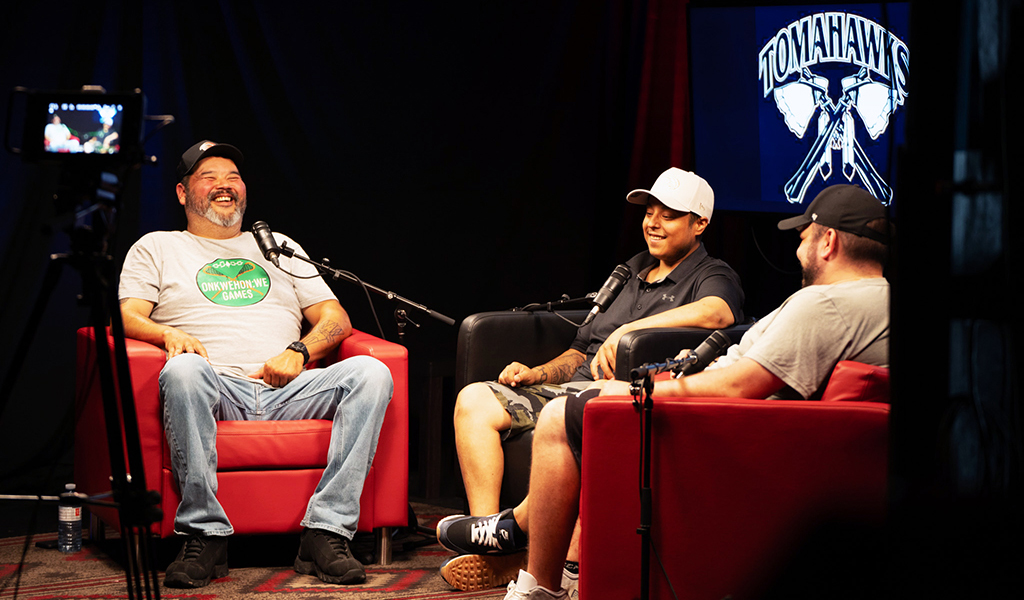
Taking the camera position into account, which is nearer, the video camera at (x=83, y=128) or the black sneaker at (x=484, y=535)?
the video camera at (x=83, y=128)

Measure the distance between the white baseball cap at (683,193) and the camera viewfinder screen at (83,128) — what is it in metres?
1.88

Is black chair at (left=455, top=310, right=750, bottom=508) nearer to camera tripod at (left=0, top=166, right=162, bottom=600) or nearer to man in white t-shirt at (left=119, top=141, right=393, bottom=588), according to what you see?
man in white t-shirt at (left=119, top=141, right=393, bottom=588)

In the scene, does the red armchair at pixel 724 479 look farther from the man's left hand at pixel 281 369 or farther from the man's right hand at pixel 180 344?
the man's right hand at pixel 180 344

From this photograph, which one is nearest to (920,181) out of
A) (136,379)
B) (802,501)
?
(802,501)

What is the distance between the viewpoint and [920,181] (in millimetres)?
1168

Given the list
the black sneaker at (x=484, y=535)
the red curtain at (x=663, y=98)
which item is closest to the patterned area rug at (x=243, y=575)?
the black sneaker at (x=484, y=535)

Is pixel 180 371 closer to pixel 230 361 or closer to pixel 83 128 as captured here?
pixel 230 361

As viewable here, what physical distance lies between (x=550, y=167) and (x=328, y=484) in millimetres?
2152

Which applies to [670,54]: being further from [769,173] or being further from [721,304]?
[721,304]

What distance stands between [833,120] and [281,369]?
2044 mm

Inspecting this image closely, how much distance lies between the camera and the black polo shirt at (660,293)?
10.1 feet

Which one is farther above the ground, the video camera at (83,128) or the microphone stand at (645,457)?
the video camera at (83,128)

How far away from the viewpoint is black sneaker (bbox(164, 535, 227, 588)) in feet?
8.55

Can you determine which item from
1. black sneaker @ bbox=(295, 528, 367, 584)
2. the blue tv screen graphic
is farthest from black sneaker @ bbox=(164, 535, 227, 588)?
the blue tv screen graphic
